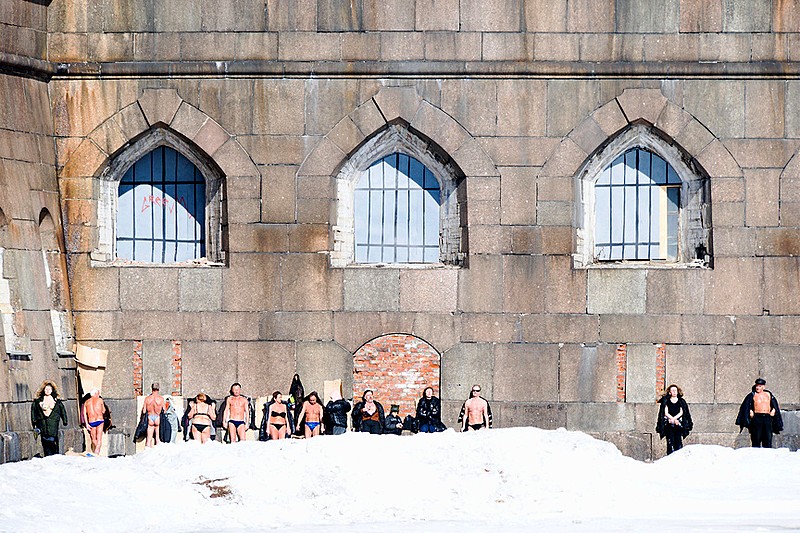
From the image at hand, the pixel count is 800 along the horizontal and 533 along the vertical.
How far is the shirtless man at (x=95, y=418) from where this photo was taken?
923 inches

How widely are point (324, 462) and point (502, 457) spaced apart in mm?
2364

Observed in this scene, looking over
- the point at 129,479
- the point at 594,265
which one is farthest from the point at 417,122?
the point at 129,479

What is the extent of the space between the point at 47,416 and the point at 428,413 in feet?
18.0

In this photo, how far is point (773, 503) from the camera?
19.6 m

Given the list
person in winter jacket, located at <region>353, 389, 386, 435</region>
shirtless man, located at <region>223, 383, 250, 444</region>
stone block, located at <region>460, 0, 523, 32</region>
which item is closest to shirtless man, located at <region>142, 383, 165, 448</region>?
shirtless man, located at <region>223, 383, 250, 444</region>

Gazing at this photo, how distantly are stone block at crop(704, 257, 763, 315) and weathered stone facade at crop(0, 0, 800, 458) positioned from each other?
1.3 inches

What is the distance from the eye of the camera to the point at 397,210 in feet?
80.8

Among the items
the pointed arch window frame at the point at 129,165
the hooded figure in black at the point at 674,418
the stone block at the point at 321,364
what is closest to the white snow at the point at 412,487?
the hooded figure in black at the point at 674,418

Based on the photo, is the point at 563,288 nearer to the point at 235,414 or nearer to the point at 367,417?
the point at 367,417

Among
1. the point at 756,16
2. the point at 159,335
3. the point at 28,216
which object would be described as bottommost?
the point at 159,335

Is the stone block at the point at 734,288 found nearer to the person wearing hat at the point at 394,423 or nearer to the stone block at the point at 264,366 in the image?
the person wearing hat at the point at 394,423

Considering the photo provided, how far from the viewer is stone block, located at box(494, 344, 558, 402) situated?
23.7 m

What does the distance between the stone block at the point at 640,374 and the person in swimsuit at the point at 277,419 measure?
5078 mm

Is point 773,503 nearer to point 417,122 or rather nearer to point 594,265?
point 594,265
